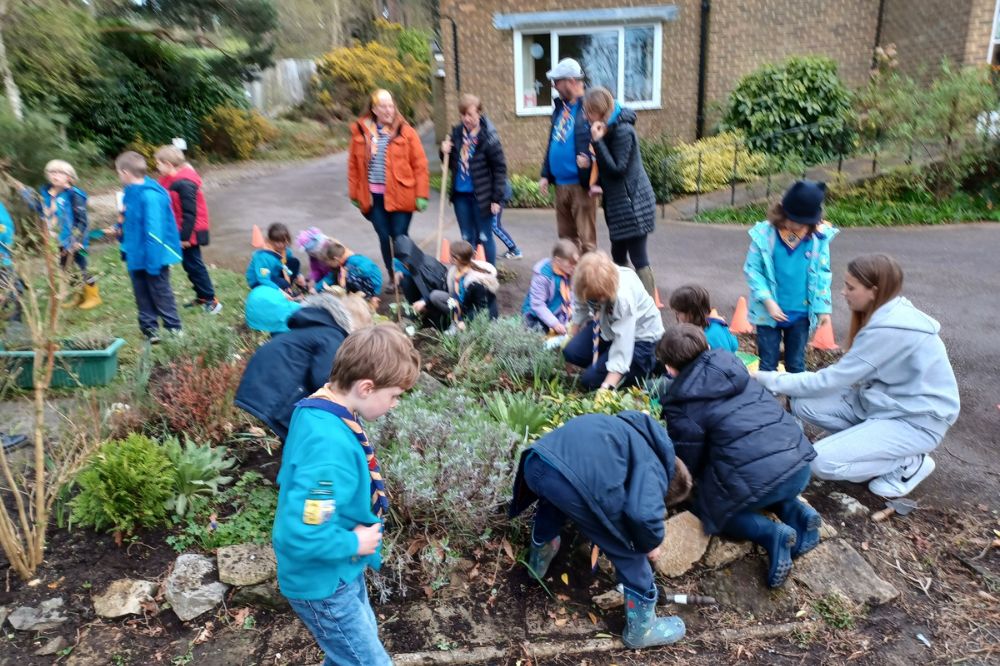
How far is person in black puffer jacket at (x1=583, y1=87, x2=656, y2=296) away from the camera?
5.64m

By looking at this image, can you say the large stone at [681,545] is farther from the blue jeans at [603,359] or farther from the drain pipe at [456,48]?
the drain pipe at [456,48]

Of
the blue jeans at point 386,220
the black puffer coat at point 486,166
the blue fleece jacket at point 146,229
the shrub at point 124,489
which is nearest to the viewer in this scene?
the shrub at point 124,489

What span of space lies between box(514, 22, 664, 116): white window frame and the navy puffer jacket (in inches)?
438

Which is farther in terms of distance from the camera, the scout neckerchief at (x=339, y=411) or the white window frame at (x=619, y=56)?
the white window frame at (x=619, y=56)

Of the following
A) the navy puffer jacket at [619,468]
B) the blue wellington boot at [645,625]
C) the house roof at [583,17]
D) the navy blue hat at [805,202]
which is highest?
the house roof at [583,17]

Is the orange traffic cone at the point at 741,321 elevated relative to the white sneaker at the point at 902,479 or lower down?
elevated

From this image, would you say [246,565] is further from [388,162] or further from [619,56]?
[619,56]

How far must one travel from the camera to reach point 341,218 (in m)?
11.4

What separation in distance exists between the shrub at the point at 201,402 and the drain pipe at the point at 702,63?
11.2m

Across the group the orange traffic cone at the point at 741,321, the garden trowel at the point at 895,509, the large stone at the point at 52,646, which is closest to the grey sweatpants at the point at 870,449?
the garden trowel at the point at 895,509

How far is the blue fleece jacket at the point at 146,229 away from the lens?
5602mm

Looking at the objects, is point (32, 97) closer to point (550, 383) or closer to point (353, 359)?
point (550, 383)

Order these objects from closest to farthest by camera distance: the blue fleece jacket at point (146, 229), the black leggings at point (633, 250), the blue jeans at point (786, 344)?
the blue jeans at point (786, 344)
the blue fleece jacket at point (146, 229)
the black leggings at point (633, 250)

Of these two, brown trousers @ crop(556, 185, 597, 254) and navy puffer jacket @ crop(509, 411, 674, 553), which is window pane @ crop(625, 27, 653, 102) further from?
navy puffer jacket @ crop(509, 411, 674, 553)
